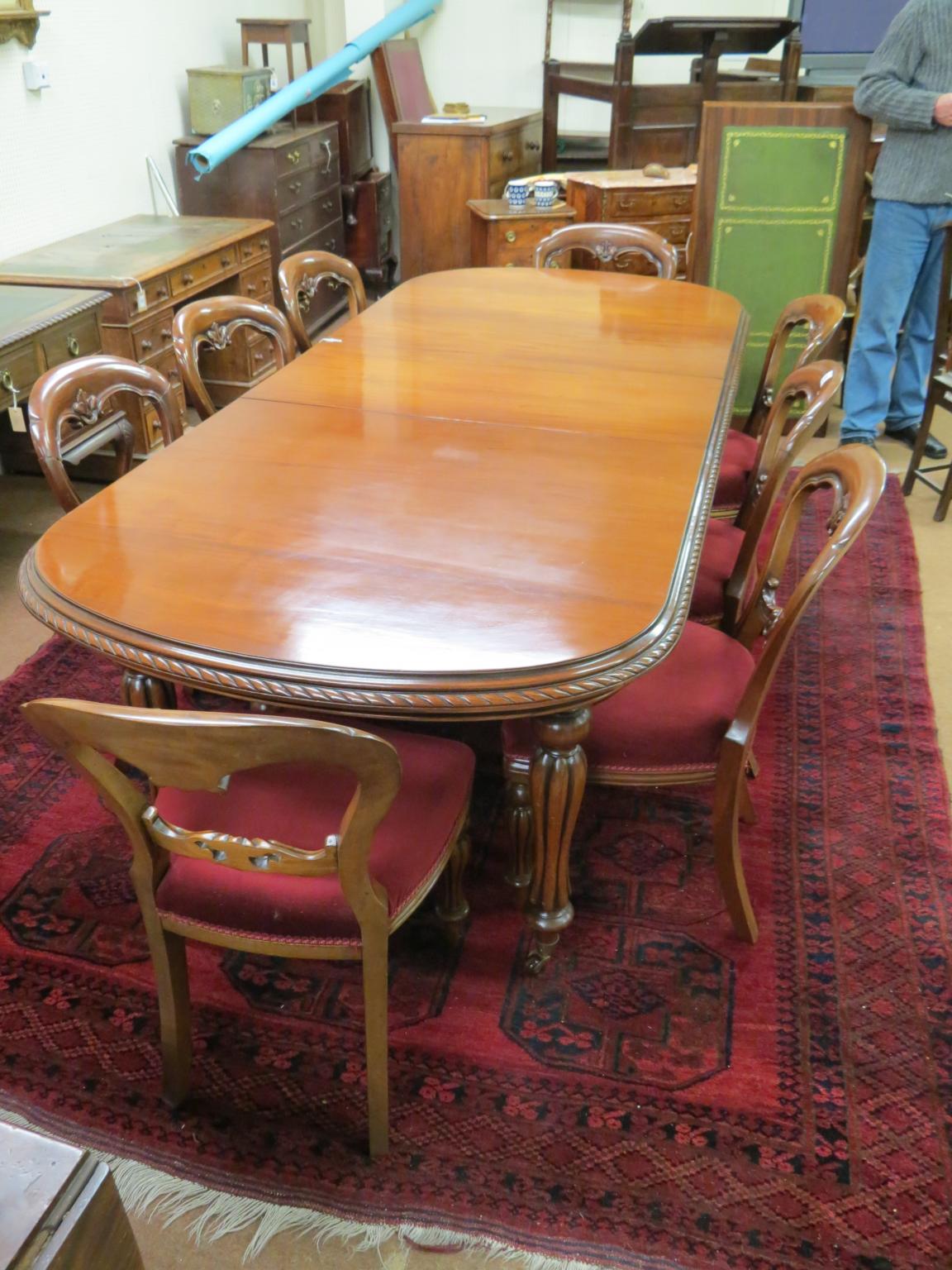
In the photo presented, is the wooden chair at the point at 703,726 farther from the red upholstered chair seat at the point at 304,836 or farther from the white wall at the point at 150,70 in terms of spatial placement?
the white wall at the point at 150,70

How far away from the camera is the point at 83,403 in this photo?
186 centimetres

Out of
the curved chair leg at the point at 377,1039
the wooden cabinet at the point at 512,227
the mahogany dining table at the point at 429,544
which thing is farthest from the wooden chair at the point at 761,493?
the wooden cabinet at the point at 512,227

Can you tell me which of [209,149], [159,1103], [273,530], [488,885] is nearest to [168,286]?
[209,149]

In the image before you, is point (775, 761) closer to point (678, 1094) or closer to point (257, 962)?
point (678, 1094)

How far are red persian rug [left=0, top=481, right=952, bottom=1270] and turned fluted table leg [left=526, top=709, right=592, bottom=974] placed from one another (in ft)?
0.42

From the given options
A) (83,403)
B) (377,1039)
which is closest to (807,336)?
(83,403)

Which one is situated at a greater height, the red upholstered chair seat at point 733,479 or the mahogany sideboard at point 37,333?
the mahogany sideboard at point 37,333

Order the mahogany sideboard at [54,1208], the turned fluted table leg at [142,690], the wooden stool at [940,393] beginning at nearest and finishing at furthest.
→ the mahogany sideboard at [54,1208] → the turned fluted table leg at [142,690] → the wooden stool at [940,393]

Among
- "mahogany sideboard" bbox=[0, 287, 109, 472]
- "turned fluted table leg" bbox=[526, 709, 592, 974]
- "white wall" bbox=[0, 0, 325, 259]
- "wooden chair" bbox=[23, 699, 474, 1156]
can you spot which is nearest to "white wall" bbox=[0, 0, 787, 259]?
"white wall" bbox=[0, 0, 325, 259]

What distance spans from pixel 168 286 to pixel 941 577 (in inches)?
101

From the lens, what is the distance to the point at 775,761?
2.22m

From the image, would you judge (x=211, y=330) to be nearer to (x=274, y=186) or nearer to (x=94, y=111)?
(x=94, y=111)

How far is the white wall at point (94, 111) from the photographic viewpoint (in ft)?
11.0

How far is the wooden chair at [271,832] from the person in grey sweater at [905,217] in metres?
2.59
